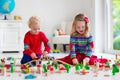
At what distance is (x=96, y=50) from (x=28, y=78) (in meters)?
3.67

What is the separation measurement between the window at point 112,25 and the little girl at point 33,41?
262 centimetres

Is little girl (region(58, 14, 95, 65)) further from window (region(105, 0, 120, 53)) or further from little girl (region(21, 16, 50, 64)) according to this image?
window (region(105, 0, 120, 53))

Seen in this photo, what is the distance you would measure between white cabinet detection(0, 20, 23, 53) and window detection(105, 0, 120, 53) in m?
1.81

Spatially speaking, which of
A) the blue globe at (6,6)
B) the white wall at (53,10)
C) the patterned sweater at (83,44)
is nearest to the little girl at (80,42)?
the patterned sweater at (83,44)

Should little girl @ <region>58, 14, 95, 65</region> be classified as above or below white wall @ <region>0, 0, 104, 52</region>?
below

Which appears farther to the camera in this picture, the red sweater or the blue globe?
the blue globe

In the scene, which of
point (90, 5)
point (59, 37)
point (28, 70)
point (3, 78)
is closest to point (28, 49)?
point (28, 70)

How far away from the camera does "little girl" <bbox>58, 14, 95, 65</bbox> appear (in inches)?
106

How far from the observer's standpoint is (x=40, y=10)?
6105 mm

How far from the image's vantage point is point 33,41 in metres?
2.91

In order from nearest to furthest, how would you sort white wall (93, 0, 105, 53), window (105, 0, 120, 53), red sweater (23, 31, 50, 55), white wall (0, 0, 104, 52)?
red sweater (23, 31, 50, 55) → window (105, 0, 120, 53) → white wall (93, 0, 105, 53) → white wall (0, 0, 104, 52)

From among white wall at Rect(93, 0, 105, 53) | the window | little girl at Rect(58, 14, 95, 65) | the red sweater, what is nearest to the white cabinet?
white wall at Rect(93, 0, 105, 53)

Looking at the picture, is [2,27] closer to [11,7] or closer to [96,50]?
[11,7]

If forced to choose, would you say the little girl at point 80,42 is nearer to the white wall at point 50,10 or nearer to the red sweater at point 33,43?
the red sweater at point 33,43
